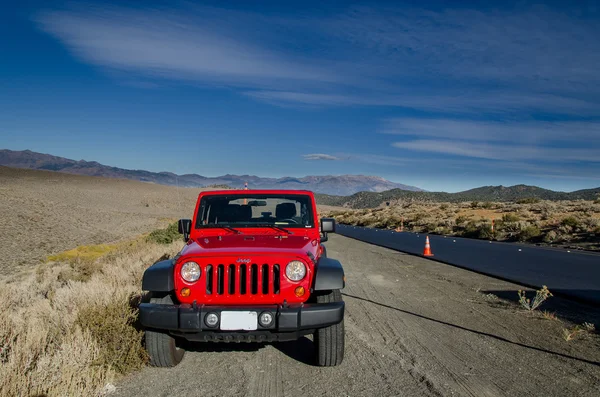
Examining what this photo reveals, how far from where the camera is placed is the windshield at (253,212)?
6.72m

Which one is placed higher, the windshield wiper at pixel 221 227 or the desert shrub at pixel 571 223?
the windshield wiper at pixel 221 227

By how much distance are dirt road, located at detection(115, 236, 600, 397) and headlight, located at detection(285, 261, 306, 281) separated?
3.29 ft

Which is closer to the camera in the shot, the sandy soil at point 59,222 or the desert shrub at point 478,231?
the sandy soil at point 59,222

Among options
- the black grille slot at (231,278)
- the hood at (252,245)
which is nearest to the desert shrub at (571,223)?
the hood at (252,245)

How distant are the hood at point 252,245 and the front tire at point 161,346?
21.8 inches

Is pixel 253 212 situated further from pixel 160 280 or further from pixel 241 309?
pixel 241 309

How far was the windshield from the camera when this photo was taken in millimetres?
6723

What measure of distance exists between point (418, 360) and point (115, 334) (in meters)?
3.29

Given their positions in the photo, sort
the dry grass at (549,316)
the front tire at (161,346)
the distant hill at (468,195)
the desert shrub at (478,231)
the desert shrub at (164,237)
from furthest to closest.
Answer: the distant hill at (468,195)
the desert shrub at (478,231)
the desert shrub at (164,237)
the dry grass at (549,316)
the front tire at (161,346)

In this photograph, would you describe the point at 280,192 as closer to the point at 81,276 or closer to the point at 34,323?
the point at 34,323

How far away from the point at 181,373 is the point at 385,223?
4174cm

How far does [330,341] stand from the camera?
16.5ft

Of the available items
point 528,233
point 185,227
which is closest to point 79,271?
point 185,227

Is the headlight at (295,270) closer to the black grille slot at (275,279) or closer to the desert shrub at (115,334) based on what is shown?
the black grille slot at (275,279)
